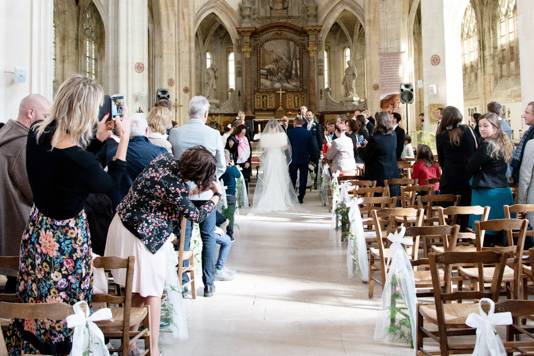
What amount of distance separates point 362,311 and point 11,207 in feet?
10.3

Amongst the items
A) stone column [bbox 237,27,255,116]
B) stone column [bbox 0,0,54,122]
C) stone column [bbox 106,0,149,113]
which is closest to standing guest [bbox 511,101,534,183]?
stone column [bbox 0,0,54,122]

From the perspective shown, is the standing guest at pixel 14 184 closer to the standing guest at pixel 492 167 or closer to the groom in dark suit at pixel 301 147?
the standing guest at pixel 492 167

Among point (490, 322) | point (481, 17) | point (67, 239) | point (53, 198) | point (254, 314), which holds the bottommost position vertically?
point (254, 314)

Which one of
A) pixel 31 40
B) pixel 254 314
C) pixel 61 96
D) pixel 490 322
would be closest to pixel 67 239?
pixel 61 96

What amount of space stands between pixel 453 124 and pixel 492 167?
111 cm

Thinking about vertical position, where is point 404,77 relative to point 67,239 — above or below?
above

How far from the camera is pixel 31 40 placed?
9.09 metres

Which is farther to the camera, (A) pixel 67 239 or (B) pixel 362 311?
(B) pixel 362 311

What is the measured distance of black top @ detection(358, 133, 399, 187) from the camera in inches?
335

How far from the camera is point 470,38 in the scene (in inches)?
982

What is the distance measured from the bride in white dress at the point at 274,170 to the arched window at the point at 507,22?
1250cm

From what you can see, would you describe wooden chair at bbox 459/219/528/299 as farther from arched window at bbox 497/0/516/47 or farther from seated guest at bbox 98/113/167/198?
arched window at bbox 497/0/516/47

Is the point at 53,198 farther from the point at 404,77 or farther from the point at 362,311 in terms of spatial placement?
the point at 404,77

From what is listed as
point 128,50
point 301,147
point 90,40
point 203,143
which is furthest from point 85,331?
point 90,40
